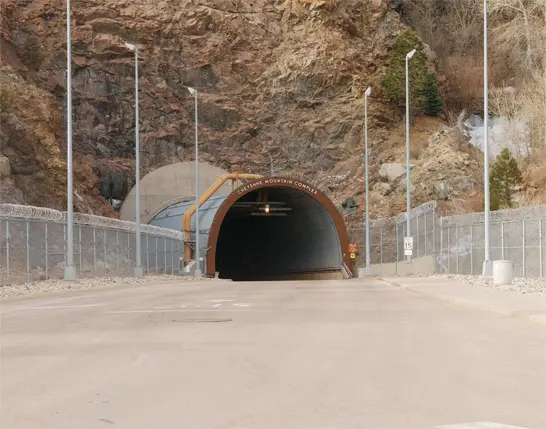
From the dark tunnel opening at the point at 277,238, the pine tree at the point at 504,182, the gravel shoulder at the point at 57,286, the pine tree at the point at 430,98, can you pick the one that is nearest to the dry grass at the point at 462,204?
the pine tree at the point at 504,182

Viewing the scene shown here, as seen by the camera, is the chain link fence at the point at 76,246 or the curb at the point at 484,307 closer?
the curb at the point at 484,307

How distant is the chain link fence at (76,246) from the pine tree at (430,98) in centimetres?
3230

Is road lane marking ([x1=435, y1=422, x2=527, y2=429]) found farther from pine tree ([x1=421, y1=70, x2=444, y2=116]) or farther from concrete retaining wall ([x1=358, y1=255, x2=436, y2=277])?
pine tree ([x1=421, y1=70, x2=444, y2=116])

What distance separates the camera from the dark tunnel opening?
196ft

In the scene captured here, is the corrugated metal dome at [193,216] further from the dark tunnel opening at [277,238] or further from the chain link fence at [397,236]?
the chain link fence at [397,236]

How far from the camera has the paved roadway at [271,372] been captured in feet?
23.6

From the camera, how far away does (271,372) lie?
9.54 m

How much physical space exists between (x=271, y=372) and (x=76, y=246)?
3113 centimetres

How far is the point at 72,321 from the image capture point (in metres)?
16.4

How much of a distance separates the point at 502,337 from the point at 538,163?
51.5 metres

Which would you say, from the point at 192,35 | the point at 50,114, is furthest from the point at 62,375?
the point at 192,35

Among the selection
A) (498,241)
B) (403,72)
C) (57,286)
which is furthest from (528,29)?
(57,286)

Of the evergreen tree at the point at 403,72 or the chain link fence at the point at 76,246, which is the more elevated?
the evergreen tree at the point at 403,72

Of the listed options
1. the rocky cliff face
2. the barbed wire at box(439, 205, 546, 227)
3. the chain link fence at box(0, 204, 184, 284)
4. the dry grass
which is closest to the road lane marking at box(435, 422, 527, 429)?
the chain link fence at box(0, 204, 184, 284)
